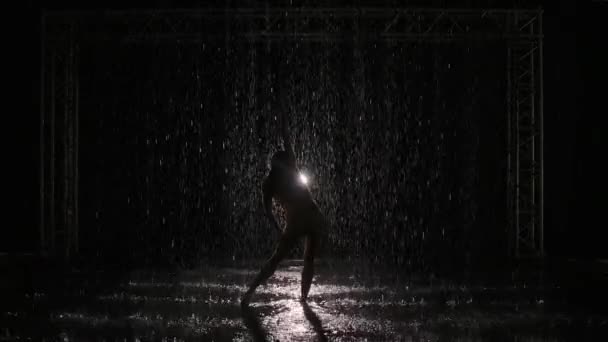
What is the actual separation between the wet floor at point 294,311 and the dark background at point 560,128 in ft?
11.9

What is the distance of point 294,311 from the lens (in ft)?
18.2

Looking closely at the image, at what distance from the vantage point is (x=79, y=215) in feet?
39.7

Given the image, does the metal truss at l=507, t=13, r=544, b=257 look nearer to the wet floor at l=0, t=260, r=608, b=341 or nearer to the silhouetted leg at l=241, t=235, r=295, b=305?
the wet floor at l=0, t=260, r=608, b=341

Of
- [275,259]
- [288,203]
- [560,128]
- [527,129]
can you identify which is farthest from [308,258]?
[560,128]

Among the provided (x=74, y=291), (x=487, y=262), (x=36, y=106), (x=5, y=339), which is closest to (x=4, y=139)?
(x=36, y=106)

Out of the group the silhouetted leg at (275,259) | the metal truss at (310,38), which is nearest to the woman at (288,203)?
the silhouetted leg at (275,259)

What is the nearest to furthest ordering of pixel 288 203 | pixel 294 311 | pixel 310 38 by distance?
pixel 294 311 → pixel 288 203 → pixel 310 38

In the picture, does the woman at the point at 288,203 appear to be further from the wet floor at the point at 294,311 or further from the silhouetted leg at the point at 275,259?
the wet floor at the point at 294,311

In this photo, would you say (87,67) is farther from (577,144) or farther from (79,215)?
(577,144)

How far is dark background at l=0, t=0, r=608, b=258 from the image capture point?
10.6 metres

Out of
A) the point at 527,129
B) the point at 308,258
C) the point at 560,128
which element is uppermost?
the point at 560,128

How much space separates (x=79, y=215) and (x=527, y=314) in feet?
31.1

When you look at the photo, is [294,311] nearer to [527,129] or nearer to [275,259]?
[275,259]

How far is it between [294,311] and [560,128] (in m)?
7.64
